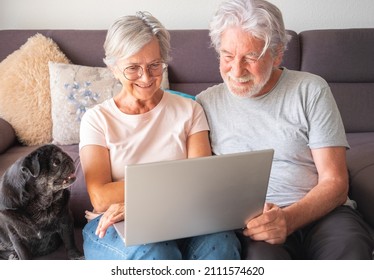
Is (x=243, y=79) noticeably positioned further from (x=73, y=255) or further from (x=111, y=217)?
(x=73, y=255)

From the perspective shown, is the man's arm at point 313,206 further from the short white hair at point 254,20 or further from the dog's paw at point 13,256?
the dog's paw at point 13,256

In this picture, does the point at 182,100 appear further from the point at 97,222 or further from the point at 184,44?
the point at 184,44

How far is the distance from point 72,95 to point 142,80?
87 centimetres

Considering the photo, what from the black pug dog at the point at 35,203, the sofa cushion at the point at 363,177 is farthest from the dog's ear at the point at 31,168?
the sofa cushion at the point at 363,177

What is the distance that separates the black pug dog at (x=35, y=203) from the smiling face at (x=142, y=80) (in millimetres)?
255

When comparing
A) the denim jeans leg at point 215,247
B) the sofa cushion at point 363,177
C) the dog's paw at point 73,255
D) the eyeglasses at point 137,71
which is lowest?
the dog's paw at point 73,255

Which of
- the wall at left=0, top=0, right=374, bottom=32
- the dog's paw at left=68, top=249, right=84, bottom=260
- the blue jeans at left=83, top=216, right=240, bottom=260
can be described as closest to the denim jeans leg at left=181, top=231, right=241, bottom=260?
the blue jeans at left=83, top=216, right=240, bottom=260

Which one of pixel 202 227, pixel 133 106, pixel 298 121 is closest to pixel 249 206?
pixel 202 227

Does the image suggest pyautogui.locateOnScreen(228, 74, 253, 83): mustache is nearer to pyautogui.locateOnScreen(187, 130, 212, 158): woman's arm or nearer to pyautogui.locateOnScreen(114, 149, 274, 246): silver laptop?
pyautogui.locateOnScreen(187, 130, 212, 158): woman's arm

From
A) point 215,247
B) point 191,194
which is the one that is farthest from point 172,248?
point 191,194

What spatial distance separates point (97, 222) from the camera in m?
1.32

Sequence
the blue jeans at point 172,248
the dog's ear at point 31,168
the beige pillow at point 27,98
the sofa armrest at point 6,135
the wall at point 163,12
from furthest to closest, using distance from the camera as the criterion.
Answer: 1. the wall at point 163,12
2. the beige pillow at point 27,98
3. the sofa armrest at point 6,135
4. the dog's ear at point 31,168
5. the blue jeans at point 172,248

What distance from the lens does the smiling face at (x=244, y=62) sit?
135 centimetres

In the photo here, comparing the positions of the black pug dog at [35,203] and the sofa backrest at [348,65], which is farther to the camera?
the sofa backrest at [348,65]
